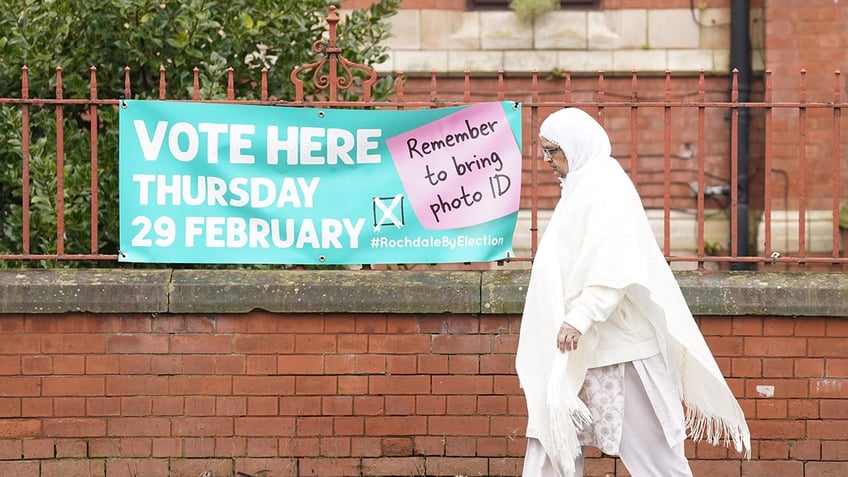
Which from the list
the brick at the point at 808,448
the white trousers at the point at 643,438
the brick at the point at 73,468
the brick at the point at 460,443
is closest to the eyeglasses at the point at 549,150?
the white trousers at the point at 643,438

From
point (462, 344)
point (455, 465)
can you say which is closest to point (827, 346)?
point (462, 344)

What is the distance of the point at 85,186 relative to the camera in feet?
21.4

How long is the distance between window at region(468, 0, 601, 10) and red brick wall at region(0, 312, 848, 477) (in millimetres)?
5007

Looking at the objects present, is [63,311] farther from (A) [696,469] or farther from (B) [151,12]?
(A) [696,469]

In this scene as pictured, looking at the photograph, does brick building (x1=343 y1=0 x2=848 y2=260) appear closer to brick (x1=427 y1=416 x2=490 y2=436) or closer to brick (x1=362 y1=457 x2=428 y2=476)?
brick (x1=427 y1=416 x2=490 y2=436)

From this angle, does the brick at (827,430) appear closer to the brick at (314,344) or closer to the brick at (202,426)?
the brick at (314,344)

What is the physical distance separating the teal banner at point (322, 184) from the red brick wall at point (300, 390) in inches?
13.8

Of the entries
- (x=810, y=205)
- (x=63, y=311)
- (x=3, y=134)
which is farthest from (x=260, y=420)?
(x=810, y=205)

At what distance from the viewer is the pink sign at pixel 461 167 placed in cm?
625

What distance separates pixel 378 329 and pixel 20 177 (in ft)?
6.53

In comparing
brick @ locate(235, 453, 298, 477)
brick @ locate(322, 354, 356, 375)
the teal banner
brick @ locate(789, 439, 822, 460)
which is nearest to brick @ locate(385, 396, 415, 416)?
brick @ locate(322, 354, 356, 375)

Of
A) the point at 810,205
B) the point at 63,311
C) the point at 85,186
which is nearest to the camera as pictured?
the point at 63,311

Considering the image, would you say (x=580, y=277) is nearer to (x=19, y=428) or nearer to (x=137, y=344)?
(x=137, y=344)

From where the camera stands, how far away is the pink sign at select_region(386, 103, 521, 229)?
6250mm
